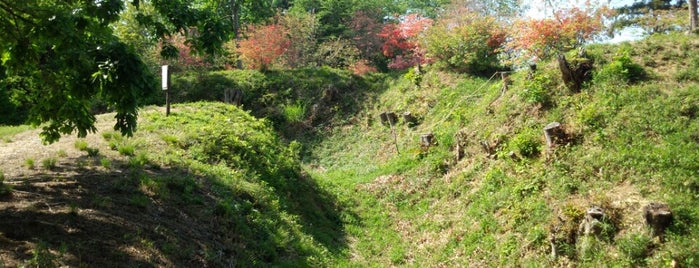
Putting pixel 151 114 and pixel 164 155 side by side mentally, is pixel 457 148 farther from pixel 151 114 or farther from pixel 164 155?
pixel 151 114

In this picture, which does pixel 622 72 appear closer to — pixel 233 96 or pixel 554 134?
pixel 554 134

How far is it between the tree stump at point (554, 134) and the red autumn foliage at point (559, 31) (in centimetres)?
613

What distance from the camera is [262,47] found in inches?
833

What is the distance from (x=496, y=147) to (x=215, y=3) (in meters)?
6.60

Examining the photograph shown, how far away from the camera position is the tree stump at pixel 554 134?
8797 mm

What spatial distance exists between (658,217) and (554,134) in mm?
3136

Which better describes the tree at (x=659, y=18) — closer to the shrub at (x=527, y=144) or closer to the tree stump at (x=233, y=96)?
the shrub at (x=527, y=144)

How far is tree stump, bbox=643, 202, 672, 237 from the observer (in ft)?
19.4

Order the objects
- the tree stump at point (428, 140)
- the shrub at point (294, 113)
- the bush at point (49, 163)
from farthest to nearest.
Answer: the shrub at point (294, 113) → the tree stump at point (428, 140) → the bush at point (49, 163)

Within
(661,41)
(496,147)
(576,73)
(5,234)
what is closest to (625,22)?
(661,41)

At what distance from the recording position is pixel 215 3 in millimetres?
7750

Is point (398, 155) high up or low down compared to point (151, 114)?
down

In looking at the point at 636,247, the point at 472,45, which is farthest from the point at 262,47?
the point at 636,247

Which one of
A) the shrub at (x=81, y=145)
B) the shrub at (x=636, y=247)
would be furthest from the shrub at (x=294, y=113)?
the shrub at (x=636, y=247)
